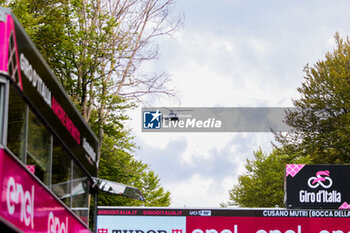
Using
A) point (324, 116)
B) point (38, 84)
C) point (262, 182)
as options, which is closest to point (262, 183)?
point (262, 182)

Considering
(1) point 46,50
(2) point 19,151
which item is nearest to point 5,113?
(2) point 19,151

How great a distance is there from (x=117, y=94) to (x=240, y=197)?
1245 inches

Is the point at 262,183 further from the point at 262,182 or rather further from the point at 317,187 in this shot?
the point at 317,187

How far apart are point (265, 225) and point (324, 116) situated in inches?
912

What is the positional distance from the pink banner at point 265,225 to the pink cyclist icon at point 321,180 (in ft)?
4.67

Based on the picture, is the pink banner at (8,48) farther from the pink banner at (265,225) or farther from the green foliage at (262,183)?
the green foliage at (262,183)

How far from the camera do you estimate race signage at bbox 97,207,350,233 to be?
2409 cm

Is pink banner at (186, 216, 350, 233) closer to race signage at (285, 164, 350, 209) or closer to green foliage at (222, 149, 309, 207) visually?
race signage at (285, 164, 350, 209)

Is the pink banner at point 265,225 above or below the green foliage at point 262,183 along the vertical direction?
below

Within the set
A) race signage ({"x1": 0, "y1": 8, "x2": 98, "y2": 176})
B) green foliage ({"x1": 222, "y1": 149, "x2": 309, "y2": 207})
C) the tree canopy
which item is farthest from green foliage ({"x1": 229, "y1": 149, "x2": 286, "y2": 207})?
race signage ({"x1": 0, "y1": 8, "x2": 98, "y2": 176})

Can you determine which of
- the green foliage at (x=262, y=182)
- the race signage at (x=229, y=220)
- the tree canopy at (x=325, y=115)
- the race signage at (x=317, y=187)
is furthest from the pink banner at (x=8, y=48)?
the green foliage at (x=262, y=182)

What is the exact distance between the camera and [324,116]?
4600 cm

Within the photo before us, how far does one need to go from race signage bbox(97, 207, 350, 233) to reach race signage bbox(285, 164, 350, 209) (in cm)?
53

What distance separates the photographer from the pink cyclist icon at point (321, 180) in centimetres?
2531
